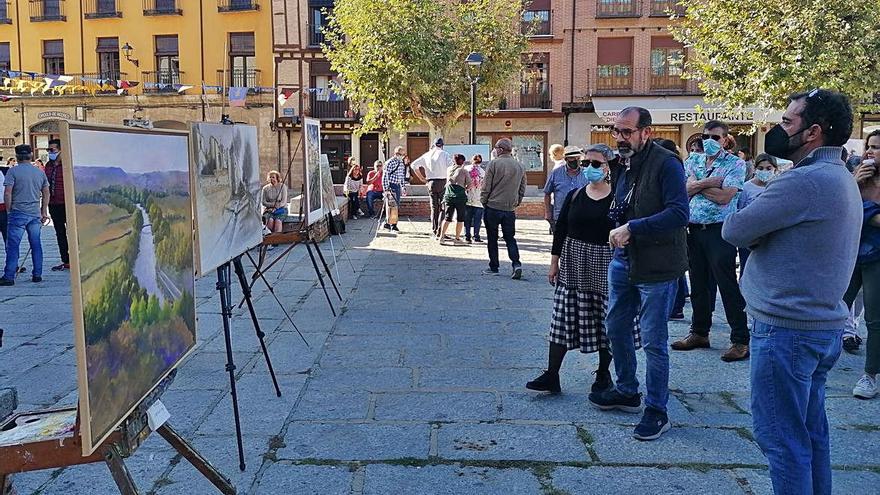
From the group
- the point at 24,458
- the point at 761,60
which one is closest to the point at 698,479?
the point at 24,458

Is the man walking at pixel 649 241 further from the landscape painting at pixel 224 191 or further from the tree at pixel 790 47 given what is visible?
the tree at pixel 790 47

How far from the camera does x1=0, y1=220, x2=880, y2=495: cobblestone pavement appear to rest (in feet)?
11.6

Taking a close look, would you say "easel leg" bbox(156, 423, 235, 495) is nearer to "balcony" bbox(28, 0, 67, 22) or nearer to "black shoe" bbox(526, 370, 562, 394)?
"black shoe" bbox(526, 370, 562, 394)

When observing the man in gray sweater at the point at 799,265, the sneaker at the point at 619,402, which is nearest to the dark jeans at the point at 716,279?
the sneaker at the point at 619,402

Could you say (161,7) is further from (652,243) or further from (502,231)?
(652,243)

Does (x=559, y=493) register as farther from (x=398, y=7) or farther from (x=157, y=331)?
(x=398, y=7)

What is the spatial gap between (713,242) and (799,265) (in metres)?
3.02

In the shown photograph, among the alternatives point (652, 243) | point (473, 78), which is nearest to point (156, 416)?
point (652, 243)

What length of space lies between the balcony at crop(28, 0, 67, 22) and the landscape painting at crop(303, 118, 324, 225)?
96.4 ft

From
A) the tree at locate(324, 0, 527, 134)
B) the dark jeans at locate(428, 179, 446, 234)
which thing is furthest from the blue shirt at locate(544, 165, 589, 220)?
the tree at locate(324, 0, 527, 134)

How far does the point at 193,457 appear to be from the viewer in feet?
9.74

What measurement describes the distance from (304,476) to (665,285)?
2.08 meters

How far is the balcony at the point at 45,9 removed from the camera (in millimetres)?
31828

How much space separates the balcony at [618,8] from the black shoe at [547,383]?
27686 mm
